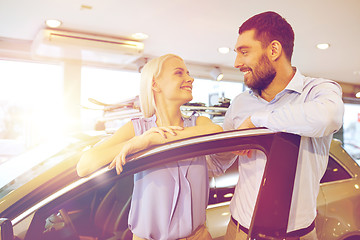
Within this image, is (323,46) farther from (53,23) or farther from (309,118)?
(309,118)

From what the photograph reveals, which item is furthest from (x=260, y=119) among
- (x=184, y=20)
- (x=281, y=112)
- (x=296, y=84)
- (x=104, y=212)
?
(x=184, y=20)

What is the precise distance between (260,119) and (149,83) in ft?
1.42

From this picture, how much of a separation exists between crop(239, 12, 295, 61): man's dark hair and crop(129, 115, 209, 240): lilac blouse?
70cm

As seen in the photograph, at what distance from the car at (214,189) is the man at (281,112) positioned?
0.08 meters

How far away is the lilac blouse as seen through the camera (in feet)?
3.45

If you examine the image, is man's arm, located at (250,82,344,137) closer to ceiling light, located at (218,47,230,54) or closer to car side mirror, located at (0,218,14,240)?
car side mirror, located at (0,218,14,240)

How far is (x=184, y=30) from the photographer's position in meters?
4.81

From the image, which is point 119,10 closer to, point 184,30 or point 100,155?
point 184,30

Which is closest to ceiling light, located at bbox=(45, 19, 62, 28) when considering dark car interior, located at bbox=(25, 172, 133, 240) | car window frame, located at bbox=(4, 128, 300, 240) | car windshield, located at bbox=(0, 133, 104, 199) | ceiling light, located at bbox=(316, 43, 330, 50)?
car windshield, located at bbox=(0, 133, 104, 199)

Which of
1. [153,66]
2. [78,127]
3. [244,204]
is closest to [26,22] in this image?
[78,127]

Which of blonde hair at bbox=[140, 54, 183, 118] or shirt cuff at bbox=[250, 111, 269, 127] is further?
blonde hair at bbox=[140, 54, 183, 118]

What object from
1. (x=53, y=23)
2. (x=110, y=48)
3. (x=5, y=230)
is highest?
(x=53, y=23)

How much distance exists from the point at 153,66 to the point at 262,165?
569 millimetres

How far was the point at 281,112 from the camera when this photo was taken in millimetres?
986
